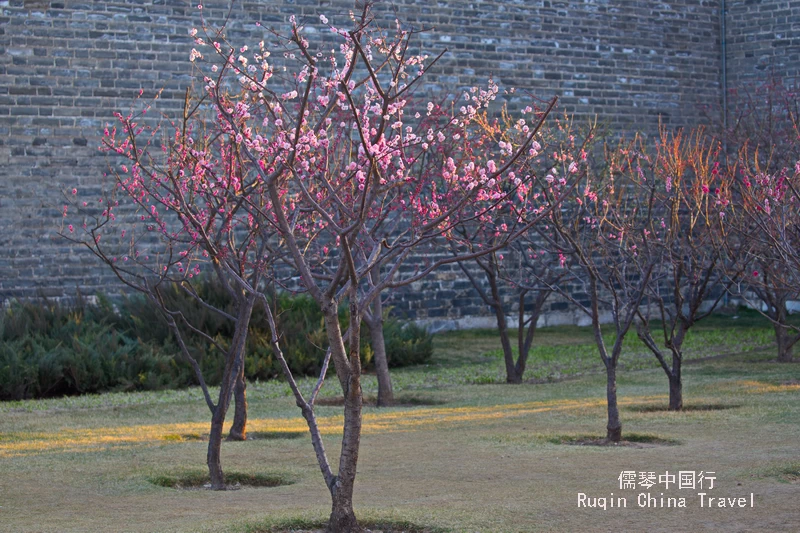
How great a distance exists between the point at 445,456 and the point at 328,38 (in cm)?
987

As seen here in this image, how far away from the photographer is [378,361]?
416 inches

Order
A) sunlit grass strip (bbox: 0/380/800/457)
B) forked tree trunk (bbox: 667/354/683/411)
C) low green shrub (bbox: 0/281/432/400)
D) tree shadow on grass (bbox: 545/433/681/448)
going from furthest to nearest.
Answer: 1. low green shrub (bbox: 0/281/432/400)
2. forked tree trunk (bbox: 667/354/683/411)
3. sunlit grass strip (bbox: 0/380/800/457)
4. tree shadow on grass (bbox: 545/433/681/448)

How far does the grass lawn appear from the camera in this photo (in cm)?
523

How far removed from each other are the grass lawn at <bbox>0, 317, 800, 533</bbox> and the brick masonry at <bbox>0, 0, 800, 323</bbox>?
405 centimetres

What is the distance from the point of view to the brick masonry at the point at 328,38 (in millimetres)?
14062

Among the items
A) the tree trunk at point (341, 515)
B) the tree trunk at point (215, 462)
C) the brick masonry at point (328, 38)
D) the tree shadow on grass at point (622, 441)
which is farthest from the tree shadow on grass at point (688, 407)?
the brick masonry at point (328, 38)

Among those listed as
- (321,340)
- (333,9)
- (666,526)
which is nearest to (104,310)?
(321,340)

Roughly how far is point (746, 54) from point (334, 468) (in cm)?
1483

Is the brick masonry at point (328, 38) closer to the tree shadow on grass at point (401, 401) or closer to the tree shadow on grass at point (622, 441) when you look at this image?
the tree shadow on grass at point (401, 401)

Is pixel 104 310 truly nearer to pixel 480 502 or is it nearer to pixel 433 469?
pixel 433 469

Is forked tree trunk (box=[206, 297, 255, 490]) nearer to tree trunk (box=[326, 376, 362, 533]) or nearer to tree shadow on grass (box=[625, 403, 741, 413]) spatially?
tree trunk (box=[326, 376, 362, 533])

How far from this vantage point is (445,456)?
7254mm

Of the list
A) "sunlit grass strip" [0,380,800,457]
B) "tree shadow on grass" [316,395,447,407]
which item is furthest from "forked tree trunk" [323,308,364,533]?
"tree shadow on grass" [316,395,447,407]

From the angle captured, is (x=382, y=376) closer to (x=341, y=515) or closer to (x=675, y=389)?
(x=675, y=389)
